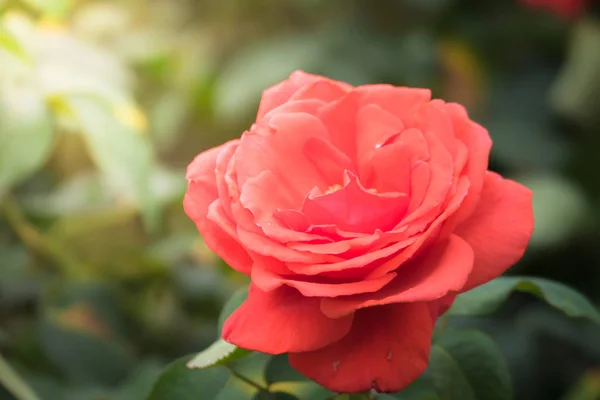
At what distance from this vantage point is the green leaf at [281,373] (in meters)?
0.42

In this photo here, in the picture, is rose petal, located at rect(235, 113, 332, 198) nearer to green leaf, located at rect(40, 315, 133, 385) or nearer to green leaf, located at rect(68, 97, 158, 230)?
green leaf, located at rect(68, 97, 158, 230)

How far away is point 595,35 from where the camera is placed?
1256 mm

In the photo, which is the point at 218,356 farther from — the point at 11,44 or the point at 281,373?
the point at 11,44

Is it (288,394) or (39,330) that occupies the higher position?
(288,394)

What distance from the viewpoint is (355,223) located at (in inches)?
13.8

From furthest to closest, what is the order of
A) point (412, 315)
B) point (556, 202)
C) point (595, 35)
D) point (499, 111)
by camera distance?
point (499, 111) → point (595, 35) → point (556, 202) → point (412, 315)

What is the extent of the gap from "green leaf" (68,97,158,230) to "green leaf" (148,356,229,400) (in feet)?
0.74

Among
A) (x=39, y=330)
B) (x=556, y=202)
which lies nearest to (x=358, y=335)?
(x=39, y=330)

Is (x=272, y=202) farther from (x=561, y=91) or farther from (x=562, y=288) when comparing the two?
(x=561, y=91)

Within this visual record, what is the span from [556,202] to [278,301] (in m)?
0.92

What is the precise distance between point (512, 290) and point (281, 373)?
0.51ft

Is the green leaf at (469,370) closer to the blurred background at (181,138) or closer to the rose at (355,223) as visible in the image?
the rose at (355,223)

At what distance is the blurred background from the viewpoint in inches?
25.3

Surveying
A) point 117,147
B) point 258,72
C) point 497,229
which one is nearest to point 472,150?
point 497,229
